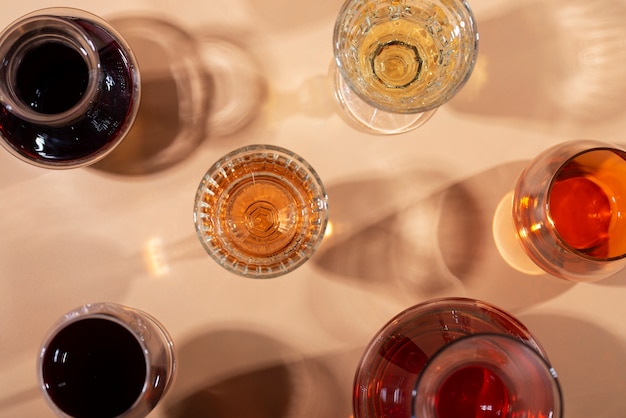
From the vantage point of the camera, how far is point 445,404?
836 mm

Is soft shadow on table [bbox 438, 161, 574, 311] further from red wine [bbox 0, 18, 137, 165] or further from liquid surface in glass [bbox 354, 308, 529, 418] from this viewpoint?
red wine [bbox 0, 18, 137, 165]

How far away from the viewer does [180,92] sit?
101 centimetres

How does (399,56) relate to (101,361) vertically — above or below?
above

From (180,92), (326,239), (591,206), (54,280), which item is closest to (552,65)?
(591,206)

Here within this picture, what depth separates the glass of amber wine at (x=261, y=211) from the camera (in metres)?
0.93

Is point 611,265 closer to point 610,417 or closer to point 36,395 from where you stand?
point 610,417

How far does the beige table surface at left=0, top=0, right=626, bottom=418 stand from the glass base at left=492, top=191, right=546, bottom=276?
2 centimetres

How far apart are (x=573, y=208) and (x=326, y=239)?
39 cm

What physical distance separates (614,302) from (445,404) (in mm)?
378

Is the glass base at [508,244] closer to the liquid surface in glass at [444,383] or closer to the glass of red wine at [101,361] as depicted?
the liquid surface in glass at [444,383]

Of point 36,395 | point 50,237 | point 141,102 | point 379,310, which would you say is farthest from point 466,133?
point 36,395

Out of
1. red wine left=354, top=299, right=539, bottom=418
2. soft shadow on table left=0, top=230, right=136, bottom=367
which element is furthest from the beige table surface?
red wine left=354, top=299, right=539, bottom=418

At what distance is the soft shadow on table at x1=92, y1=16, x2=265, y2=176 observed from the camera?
100 cm

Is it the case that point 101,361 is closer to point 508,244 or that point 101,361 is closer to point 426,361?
point 426,361
